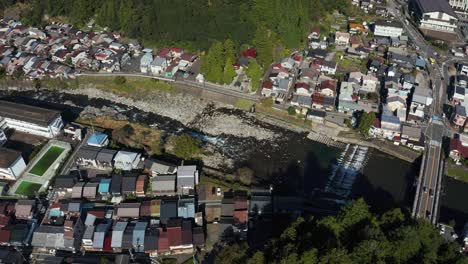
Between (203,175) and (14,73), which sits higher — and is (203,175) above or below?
below

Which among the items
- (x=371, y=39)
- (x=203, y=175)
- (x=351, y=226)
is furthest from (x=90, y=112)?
(x=371, y=39)

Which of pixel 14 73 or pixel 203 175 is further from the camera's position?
pixel 14 73

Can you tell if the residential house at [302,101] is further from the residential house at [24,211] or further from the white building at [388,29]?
the residential house at [24,211]

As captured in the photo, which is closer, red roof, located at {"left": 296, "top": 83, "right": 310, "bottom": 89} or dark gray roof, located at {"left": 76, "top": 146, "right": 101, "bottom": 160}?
dark gray roof, located at {"left": 76, "top": 146, "right": 101, "bottom": 160}

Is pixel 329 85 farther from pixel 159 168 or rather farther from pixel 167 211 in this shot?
pixel 167 211

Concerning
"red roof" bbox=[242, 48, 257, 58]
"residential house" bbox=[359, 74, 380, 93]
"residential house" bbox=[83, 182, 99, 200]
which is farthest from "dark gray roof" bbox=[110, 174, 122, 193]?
"residential house" bbox=[359, 74, 380, 93]

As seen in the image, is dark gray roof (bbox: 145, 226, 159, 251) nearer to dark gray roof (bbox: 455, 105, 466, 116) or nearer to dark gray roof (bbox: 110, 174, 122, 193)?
dark gray roof (bbox: 110, 174, 122, 193)

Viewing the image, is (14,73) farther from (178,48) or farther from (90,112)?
(178,48)

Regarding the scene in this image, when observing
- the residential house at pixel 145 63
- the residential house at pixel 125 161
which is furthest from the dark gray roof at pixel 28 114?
the residential house at pixel 145 63
